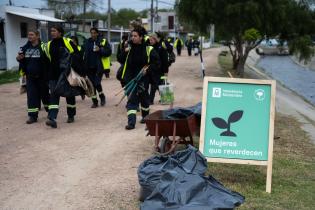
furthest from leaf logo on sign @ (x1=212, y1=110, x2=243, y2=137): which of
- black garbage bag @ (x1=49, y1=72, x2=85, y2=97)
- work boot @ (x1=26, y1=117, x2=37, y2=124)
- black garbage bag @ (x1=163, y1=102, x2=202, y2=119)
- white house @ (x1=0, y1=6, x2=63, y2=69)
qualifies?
white house @ (x1=0, y1=6, x2=63, y2=69)

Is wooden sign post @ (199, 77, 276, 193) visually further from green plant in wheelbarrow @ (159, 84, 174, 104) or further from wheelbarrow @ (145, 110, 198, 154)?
green plant in wheelbarrow @ (159, 84, 174, 104)

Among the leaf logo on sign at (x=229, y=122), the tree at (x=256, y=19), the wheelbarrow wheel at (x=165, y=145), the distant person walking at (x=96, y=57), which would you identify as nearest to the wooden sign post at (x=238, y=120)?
the leaf logo on sign at (x=229, y=122)

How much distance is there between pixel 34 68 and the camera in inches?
398

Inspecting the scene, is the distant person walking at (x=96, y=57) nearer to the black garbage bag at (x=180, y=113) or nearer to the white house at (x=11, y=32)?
the black garbage bag at (x=180, y=113)

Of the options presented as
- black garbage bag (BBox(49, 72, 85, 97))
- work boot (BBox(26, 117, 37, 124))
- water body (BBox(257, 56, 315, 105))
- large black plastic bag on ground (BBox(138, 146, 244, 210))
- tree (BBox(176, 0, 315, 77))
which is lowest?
water body (BBox(257, 56, 315, 105))

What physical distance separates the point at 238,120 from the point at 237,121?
2 cm

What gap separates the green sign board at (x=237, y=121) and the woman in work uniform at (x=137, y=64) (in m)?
3.25

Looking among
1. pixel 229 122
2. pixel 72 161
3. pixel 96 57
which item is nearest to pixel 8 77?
pixel 96 57

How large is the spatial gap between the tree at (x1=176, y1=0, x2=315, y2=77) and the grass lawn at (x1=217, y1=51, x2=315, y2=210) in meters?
12.7

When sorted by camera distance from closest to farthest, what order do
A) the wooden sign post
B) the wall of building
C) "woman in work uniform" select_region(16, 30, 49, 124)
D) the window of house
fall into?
the wooden sign post → "woman in work uniform" select_region(16, 30, 49, 124) → the wall of building → the window of house

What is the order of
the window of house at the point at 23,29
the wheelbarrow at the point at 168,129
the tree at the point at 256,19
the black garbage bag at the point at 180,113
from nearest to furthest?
the wheelbarrow at the point at 168,129, the black garbage bag at the point at 180,113, the tree at the point at 256,19, the window of house at the point at 23,29

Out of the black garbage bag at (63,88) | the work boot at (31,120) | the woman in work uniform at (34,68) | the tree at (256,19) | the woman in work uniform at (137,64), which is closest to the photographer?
the woman in work uniform at (137,64)

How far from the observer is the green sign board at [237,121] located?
20.9 feet

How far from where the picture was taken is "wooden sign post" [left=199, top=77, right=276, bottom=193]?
636 centimetres
